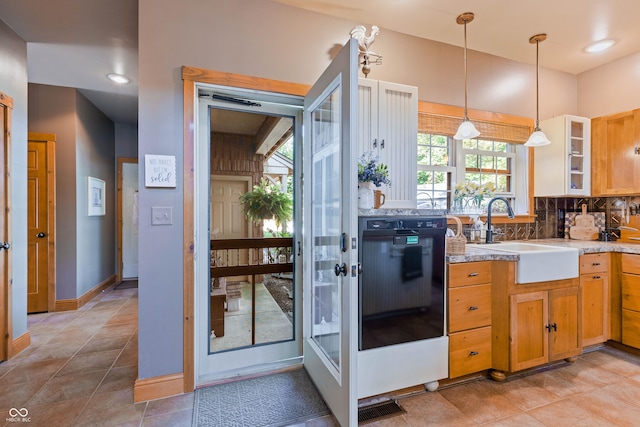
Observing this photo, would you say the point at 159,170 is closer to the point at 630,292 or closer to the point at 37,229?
the point at 37,229

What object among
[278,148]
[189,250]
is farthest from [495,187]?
[189,250]

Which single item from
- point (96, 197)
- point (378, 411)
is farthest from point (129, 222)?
point (378, 411)

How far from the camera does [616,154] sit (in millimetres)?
3025

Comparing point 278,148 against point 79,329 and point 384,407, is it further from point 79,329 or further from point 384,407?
point 79,329

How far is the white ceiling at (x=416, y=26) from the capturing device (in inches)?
89.0

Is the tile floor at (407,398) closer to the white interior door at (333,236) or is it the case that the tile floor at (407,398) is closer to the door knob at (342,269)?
the white interior door at (333,236)

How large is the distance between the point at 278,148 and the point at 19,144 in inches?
90.5

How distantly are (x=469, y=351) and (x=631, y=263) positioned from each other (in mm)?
1710

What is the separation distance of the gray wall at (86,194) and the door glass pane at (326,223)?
3.43 m

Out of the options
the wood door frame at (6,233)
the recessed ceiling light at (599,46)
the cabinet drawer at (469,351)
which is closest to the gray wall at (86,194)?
the wood door frame at (6,233)

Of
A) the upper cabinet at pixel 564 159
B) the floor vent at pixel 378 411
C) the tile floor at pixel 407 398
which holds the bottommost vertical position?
the floor vent at pixel 378 411

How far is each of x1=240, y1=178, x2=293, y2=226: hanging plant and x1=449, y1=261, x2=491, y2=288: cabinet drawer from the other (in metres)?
1.29

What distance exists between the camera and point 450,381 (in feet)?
7.00

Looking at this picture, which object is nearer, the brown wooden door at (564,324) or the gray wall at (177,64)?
the gray wall at (177,64)
